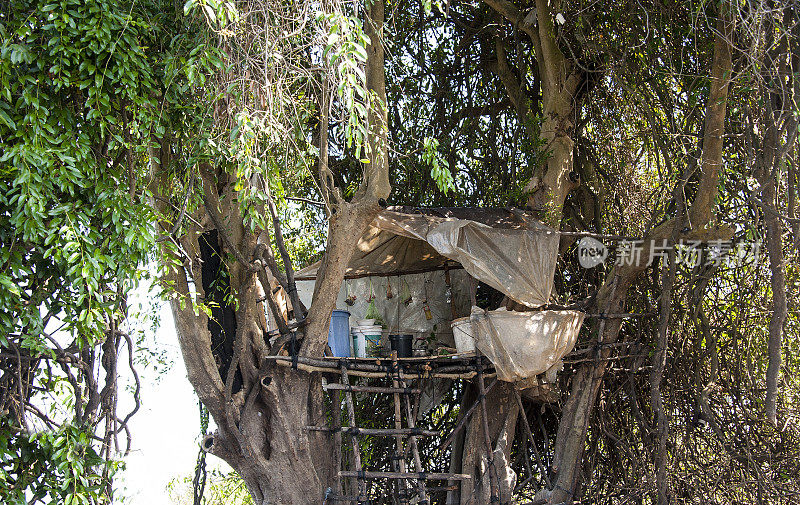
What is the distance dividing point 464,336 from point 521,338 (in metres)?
0.43

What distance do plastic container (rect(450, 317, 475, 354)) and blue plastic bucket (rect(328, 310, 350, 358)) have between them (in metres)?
0.78

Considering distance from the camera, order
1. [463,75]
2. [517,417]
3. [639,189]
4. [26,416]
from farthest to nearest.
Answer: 1. [463,75]
2. [639,189]
3. [517,417]
4. [26,416]

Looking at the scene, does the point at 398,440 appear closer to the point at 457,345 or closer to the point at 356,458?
the point at 356,458

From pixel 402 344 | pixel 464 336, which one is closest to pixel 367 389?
pixel 402 344

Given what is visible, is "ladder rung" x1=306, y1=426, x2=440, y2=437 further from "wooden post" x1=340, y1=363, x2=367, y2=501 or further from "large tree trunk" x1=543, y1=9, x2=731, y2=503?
"large tree trunk" x1=543, y1=9, x2=731, y2=503

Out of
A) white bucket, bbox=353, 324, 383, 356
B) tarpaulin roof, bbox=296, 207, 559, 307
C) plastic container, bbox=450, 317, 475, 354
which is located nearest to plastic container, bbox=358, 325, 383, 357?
white bucket, bbox=353, 324, 383, 356

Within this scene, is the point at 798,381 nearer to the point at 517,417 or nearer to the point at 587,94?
the point at 517,417

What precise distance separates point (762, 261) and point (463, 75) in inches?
117

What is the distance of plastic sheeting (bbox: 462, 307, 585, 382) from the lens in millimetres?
4668

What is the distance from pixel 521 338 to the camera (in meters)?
4.68

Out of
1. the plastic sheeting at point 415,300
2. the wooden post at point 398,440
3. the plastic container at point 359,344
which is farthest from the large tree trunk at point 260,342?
the plastic sheeting at point 415,300

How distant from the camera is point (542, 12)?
5.38 meters

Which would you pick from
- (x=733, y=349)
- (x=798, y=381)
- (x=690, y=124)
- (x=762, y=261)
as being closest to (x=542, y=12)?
(x=690, y=124)

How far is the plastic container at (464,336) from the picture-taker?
490cm
